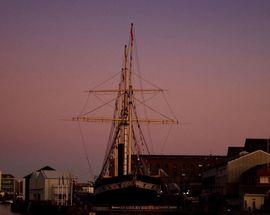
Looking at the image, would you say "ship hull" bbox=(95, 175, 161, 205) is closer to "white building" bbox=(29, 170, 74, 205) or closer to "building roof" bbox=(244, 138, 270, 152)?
"white building" bbox=(29, 170, 74, 205)

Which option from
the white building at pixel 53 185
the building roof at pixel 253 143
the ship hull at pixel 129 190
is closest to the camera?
the ship hull at pixel 129 190

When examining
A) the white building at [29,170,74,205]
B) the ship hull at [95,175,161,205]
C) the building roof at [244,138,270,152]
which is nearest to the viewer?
the ship hull at [95,175,161,205]

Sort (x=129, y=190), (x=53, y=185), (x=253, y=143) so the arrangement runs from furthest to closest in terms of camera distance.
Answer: (x=253, y=143), (x=53, y=185), (x=129, y=190)

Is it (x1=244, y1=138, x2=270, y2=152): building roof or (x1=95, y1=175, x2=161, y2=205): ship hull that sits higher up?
(x1=244, y1=138, x2=270, y2=152): building roof

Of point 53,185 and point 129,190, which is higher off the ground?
point 53,185

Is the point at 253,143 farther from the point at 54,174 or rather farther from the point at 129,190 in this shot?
the point at 129,190

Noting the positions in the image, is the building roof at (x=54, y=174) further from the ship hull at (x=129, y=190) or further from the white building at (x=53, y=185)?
the ship hull at (x=129, y=190)

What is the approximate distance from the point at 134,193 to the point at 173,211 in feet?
15.1

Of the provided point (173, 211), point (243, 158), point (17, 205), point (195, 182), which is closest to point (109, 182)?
point (173, 211)

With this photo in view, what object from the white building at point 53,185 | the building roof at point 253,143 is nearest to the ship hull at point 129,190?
the white building at point 53,185

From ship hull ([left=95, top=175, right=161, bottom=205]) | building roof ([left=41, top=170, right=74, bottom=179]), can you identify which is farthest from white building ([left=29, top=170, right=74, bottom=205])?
ship hull ([left=95, top=175, right=161, bottom=205])

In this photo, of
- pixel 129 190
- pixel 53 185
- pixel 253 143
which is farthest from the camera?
pixel 253 143

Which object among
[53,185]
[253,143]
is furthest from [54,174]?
→ [253,143]

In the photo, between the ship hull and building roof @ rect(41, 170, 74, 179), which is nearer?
the ship hull
